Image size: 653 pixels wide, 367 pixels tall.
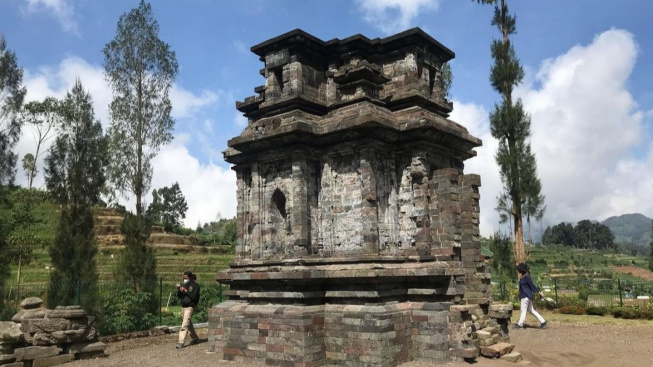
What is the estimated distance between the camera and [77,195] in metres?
19.9

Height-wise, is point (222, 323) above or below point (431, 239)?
below

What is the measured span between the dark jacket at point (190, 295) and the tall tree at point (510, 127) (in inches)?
566

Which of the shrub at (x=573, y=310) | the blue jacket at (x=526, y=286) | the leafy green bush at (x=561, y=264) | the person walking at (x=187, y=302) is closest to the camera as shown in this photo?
the person walking at (x=187, y=302)

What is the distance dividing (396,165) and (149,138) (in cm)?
1508

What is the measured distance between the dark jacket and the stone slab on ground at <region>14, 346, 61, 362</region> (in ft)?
9.24

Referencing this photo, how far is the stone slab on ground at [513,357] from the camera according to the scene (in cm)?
939

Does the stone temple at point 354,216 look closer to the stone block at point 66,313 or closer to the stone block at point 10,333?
the stone block at point 66,313

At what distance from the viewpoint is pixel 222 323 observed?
427 inches

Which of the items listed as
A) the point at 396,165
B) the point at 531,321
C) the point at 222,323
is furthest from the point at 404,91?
the point at 531,321

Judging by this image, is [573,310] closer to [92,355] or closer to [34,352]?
[92,355]

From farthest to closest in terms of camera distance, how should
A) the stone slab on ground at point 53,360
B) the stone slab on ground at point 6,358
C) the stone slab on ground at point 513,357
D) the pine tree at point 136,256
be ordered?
the pine tree at point 136,256 → the stone slab on ground at point 53,360 → the stone slab on ground at point 6,358 → the stone slab on ground at point 513,357

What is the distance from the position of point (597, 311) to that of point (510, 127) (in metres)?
8.11

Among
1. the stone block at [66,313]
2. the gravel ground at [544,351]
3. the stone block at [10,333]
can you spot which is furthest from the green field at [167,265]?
the stone block at [10,333]

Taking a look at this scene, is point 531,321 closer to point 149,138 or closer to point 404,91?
point 404,91
